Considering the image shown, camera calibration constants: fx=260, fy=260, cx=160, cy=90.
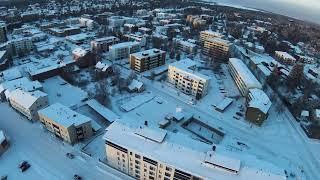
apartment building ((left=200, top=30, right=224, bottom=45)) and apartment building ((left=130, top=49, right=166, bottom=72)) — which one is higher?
apartment building ((left=200, top=30, right=224, bottom=45))

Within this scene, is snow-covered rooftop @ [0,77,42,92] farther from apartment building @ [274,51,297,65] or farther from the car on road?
apartment building @ [274,51,297,65]

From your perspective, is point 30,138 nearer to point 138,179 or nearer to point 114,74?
point 138,179

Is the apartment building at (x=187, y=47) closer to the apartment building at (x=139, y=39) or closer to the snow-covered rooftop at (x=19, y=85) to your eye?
the apartment building at (x=139, y=39)

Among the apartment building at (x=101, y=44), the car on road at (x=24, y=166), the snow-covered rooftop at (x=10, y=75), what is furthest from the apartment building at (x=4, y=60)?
the car on road at (x=24, y=166)

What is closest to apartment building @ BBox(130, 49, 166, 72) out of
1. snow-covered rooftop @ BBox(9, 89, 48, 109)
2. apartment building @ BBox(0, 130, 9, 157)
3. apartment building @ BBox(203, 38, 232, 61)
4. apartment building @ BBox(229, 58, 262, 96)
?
apartment building @ BBox(203, 38, 232, 61)

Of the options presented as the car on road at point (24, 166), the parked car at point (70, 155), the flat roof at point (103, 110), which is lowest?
the car on road at point (24, 166)

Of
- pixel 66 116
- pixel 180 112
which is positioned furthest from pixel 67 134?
pixel 180 112

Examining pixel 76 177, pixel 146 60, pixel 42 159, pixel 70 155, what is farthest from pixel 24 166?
pixel 146 60
